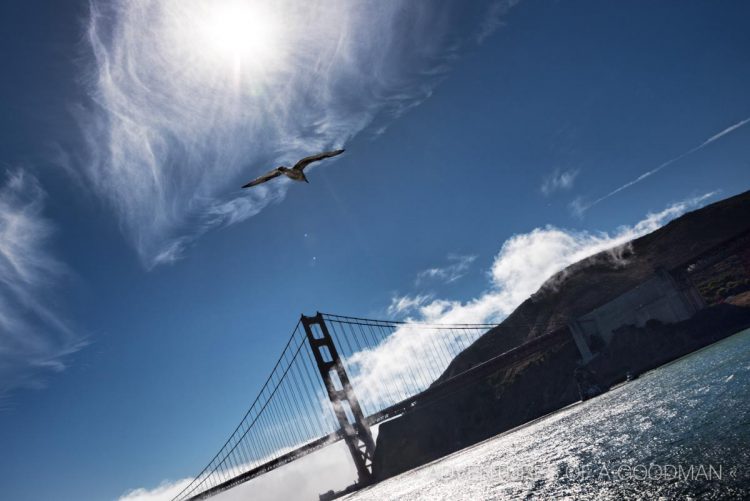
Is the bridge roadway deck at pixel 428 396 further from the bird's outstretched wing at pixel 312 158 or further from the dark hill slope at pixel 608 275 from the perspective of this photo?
the bird's outstretched wing at pixel 312 158

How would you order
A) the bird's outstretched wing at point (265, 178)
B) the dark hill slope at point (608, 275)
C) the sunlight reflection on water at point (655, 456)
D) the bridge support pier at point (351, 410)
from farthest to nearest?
the dark hill slope at point (608, 275) < the bridge support pier at point (351, 410) < the bird's outstretched wing at point (265, 178) < the sunlight reflection on water at point (655, 456)

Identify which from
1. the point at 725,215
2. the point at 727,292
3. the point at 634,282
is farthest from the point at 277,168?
the point at 725,215

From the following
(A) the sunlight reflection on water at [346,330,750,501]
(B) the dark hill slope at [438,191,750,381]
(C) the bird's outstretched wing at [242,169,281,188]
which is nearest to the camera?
(A) the sunlight reflection on water at [346,330,750,501]

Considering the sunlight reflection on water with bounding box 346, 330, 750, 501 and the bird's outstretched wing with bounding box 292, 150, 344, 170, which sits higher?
the bird's outstretched wing with bounding box 292, 150, 344, 170

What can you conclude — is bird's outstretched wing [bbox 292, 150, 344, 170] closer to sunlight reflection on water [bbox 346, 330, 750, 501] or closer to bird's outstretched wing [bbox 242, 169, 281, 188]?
bird's outstretched wing [bbox 242, 169, 281, 188]

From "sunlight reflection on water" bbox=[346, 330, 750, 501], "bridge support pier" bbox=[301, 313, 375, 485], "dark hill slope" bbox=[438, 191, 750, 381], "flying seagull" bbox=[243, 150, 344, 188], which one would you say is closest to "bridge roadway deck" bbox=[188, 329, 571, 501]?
"bridge support pier" bbox=[301, 313, 375, 485]

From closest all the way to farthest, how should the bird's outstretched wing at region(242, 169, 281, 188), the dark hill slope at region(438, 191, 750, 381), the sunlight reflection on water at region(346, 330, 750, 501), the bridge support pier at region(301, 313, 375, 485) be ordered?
the sunlight reflection on water at region(346, 330, 750, 501), the bird's outstretched wing at region(242, 169, 281, 188), the bridge support pier at region(301, 313, 375, 485), the dark hill slope at region(438, 191, 750, 381)

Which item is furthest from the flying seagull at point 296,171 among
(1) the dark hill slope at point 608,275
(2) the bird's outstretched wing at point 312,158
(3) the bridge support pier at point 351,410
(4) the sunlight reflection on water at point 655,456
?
(1) the dark hill slope at point 608,275
